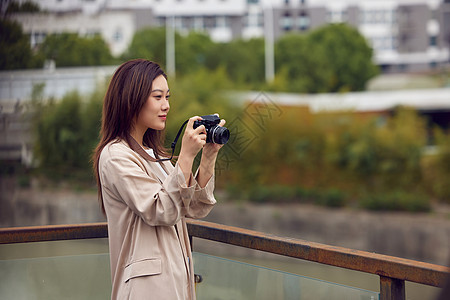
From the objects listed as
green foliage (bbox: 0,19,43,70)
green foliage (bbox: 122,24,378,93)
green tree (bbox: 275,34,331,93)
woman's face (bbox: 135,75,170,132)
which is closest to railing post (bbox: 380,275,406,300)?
woman's face (bbox: 135,75,170,132)

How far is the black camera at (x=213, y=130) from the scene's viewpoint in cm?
136

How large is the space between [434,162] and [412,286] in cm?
1701

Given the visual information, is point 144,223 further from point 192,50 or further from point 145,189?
point 192,50

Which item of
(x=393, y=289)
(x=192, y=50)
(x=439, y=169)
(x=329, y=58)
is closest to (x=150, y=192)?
(x=393, y=289)

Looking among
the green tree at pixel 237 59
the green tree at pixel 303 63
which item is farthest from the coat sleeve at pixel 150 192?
the green tree at pixel 237 59

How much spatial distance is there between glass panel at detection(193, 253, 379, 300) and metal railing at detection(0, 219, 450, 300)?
0.23ft

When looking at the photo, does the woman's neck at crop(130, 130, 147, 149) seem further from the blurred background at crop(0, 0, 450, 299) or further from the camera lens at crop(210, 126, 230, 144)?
the blurred background at crop(0, 0, 450, 299)

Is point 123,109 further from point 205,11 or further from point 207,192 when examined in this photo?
point 205,11

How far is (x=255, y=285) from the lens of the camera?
6.15ft

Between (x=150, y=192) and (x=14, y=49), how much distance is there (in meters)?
13.6

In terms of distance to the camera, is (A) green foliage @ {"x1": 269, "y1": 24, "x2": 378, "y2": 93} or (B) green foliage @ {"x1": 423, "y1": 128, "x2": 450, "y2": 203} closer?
(B) green foliage @ {"x1": 423, "y1": 128, "x2": 450, "y2": 203}

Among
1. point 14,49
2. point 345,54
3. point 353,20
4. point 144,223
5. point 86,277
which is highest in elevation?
point 353,20

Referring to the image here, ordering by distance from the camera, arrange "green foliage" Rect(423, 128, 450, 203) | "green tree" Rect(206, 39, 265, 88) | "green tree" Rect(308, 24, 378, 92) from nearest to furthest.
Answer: "green foliage" Rect(423, 128, 450, 203) < "green tree" Rect(206, 39, 265, 88) < "green tree" Rect(308, 24, 378, 92)

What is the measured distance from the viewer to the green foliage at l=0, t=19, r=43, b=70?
36.6 feet
